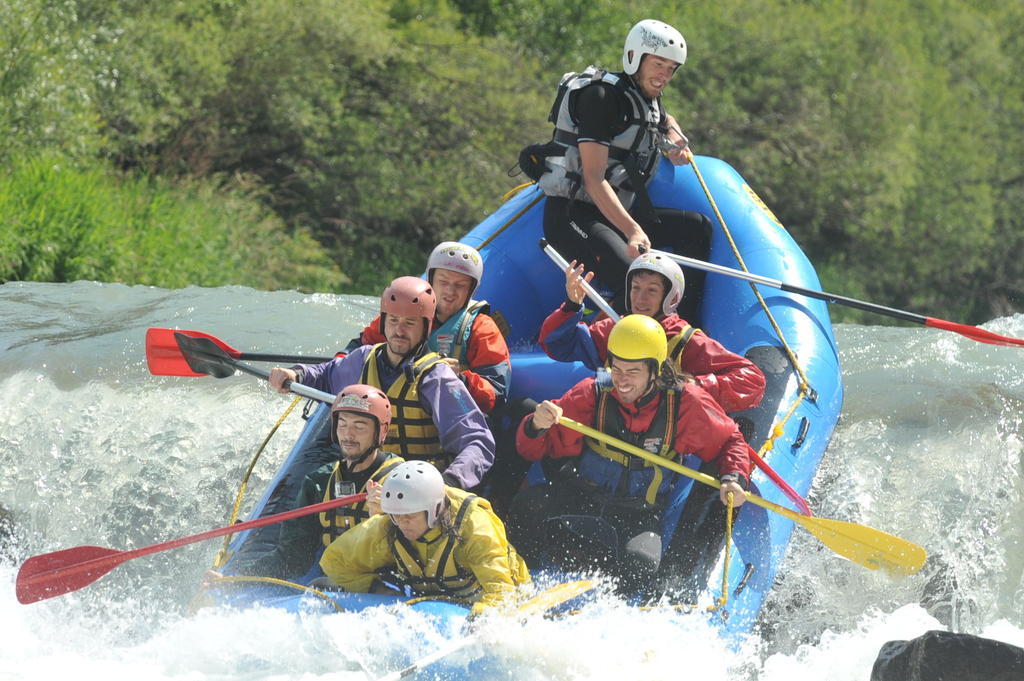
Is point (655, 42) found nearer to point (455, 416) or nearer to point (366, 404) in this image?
point (455, 416)

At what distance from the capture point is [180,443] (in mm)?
6191

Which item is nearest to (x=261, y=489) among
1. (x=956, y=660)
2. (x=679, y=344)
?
(x=679, y=344)

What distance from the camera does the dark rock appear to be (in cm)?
375

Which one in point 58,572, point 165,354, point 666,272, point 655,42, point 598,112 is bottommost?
point 58,572

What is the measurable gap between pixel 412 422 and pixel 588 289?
0.84 meters

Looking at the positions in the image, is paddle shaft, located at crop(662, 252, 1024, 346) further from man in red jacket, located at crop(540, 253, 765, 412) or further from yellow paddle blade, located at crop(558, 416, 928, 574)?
yellow paddle blade, located at crop(558, 416, 928, 574)

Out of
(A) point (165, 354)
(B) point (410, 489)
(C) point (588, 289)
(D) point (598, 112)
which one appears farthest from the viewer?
(A) point (165, 354)

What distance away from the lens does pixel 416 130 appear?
12508mm

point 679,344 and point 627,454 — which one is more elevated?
point 679,344

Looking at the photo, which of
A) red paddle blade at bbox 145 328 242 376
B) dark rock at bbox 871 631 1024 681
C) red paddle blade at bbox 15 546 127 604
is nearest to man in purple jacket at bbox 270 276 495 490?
red paddle blade at bbox 15 546 127 604

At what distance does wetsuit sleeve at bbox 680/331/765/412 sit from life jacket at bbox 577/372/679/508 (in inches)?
9.7

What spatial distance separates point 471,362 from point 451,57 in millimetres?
8778

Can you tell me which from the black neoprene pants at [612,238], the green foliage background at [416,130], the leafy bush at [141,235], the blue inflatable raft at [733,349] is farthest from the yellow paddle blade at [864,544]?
the green foliage background at [416,130]

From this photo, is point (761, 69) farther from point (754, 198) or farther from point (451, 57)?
point (754, 198)
